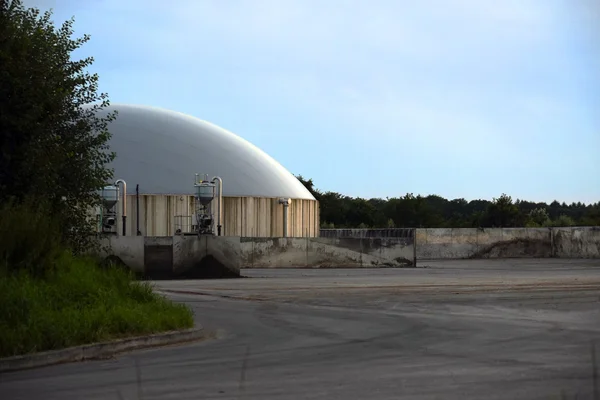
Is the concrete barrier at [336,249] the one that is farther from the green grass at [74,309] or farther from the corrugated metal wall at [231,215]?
the green grass at [74,309]

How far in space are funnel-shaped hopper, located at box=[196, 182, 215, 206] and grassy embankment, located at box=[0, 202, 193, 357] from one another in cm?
2346

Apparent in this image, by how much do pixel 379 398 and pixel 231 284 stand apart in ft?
71.5

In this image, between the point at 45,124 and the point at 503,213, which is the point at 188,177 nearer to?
the point at 45,124

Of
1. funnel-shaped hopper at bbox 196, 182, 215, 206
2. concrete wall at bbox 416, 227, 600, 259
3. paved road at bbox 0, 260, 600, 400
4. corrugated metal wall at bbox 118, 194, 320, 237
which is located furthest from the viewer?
concrete wall at bbox 416, 227, 600, 259

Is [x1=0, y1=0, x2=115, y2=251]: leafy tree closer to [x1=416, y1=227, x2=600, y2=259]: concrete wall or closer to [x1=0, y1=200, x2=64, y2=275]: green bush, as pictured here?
[x1=0, y1=200, x2=64, y2=275]: green bush

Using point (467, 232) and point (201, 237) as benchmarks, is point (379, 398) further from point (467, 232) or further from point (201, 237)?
point (467, 232)

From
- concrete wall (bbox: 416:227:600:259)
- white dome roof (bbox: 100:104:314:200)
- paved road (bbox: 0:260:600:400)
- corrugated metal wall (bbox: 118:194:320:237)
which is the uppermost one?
white dome roof (bbox: 100:104:314:200)

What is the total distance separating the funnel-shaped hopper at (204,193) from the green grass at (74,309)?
2308 centimetres

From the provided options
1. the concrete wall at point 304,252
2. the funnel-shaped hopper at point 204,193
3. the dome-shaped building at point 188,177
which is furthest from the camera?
the dome-shaped building at point 188,177

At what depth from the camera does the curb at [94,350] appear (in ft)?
39.6

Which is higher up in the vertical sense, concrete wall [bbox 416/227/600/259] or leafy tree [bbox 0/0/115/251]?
leafy tree [bbox 0/0/115/251]

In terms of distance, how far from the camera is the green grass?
42.8 ft

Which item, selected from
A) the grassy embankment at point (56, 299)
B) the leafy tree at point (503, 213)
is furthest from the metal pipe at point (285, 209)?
the leafy tree at point (503, 213)

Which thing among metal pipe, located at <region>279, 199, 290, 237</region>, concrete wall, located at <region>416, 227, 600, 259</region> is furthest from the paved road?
metal pipe, located at <region>279, 199, 290, 237</region>
